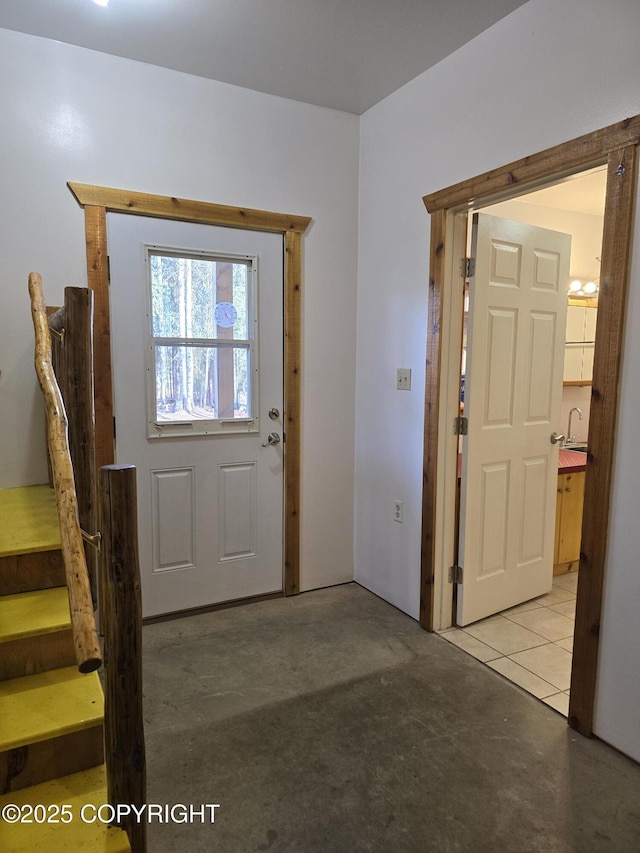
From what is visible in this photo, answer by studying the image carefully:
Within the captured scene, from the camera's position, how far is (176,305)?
2744 mm

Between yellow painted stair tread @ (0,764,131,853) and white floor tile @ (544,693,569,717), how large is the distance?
1669 millimetres

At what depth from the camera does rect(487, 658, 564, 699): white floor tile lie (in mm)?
2273

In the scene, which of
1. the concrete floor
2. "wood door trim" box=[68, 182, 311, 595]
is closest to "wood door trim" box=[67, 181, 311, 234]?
"wood door trim" box=[68, 182, 311, 595]

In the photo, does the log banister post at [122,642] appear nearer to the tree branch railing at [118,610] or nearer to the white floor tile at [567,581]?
the tree branch railing at [118,610]

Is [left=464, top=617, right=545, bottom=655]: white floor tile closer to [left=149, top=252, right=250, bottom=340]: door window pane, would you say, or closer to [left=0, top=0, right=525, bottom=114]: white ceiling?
[left=149, top=252, right=250, bottom=340]: door window pane

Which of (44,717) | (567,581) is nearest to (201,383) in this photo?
(44,717)

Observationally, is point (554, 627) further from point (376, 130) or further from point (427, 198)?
point (376, 130)

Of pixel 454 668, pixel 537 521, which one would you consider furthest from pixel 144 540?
pixel 537 521

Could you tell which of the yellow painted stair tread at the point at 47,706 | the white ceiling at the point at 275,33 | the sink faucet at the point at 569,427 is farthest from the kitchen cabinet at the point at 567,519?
the yellow painted stair tread at the point at 47,706

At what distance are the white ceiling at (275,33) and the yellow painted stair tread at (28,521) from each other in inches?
78.7

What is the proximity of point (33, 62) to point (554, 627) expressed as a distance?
3677 millimetres

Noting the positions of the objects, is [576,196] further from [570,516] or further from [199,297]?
[199,297]

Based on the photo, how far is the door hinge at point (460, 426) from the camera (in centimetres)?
267

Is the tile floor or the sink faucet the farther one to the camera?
the sink faucet
